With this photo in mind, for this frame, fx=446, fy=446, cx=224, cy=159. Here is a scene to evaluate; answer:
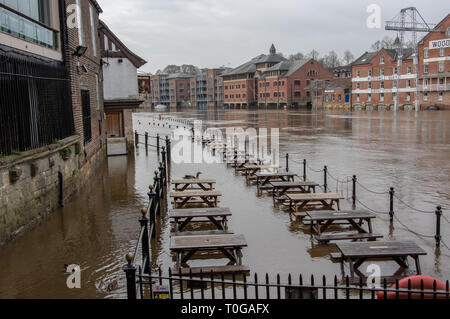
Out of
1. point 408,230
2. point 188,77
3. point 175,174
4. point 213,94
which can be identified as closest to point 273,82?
point 213,94

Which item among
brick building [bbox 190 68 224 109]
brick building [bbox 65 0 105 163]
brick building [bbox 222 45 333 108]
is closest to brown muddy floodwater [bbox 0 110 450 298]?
brick building [bbox 65 0 105 163]

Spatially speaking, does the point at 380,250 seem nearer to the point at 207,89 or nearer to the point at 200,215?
the point at 200,215

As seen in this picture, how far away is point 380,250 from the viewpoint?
24.6 ft

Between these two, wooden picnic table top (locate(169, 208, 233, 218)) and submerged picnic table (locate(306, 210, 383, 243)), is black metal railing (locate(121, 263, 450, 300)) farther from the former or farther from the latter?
wooden picnic table top (locate(169, 208, 233, 218))

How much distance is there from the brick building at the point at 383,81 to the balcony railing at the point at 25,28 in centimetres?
6885

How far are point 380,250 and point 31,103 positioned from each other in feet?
29.1

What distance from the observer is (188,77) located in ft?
540

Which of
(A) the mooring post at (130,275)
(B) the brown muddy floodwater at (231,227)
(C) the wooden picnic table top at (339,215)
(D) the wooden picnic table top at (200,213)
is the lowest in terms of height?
(B) the brown muddy floodwater at (231,227)

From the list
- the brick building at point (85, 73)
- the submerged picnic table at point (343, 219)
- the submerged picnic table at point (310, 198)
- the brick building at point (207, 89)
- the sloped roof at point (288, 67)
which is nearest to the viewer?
the submerged picnic table at point (343, 219)

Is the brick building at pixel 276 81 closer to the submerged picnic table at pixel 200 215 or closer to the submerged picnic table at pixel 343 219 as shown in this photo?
the submerged picnic table at pixel 343 219

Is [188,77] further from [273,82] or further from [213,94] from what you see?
[273,82]

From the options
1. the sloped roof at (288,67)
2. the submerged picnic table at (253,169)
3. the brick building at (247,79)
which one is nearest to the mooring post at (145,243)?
the submerged picnic table at (253,169)

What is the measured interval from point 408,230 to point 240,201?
16.3ft

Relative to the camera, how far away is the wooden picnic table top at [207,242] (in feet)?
25.4
